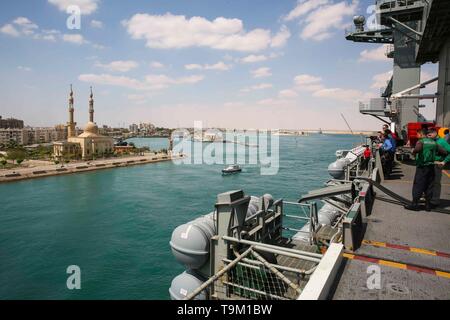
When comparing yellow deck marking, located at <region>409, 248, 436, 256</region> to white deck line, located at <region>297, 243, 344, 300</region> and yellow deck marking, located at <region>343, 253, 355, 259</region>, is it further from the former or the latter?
white deck line, located at <region>297, 243, 344, 300</region>

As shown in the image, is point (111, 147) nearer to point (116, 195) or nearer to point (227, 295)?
point (116, 195)

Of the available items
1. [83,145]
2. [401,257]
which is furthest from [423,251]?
[83,145]

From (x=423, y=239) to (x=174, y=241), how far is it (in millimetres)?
5331

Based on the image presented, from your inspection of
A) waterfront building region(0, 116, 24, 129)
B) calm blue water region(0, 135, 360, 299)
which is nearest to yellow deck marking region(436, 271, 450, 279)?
calm blue water region(0, 135, 360, 299)

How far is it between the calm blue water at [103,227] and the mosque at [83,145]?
26.2 meters

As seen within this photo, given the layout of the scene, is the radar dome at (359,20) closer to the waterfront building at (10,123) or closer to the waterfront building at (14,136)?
the waterfront building at (14,136)

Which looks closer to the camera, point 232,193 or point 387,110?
point 232,193

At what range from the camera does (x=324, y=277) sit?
3615 mm

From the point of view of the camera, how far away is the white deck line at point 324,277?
3.26m

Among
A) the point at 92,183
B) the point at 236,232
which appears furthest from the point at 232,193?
the point at 92,183

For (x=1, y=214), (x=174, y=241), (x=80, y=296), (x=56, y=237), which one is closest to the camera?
(x=174, y=241)

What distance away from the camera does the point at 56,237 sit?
→ 27.2m

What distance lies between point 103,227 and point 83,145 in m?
60.4
